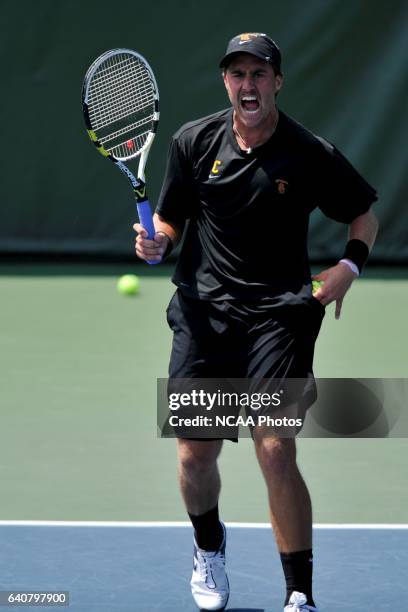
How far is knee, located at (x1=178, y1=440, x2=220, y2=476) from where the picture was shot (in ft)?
13.6

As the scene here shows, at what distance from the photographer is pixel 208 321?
4.14 meters

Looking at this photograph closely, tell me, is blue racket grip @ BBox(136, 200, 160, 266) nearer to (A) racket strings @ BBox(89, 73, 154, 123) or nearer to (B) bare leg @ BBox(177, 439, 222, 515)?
(B) bare leg @ BBox(177, 439, 222, 515)

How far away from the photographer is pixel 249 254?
4.07 m

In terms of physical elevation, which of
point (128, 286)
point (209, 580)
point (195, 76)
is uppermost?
point (195, 76)

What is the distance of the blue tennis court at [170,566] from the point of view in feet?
13.7

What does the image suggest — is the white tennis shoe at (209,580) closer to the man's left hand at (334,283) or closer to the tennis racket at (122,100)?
the man's left hand at (334,283)

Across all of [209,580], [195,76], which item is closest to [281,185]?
[209,580]

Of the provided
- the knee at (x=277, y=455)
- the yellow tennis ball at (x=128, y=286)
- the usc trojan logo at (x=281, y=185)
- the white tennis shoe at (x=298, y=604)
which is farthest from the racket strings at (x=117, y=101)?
the yellow tennis ball at (x=128, y=286)

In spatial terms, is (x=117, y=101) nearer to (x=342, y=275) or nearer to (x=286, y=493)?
(x=342, y=275)

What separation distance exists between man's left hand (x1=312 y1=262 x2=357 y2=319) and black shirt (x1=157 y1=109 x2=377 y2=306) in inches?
1.8

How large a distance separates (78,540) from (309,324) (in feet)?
4.18

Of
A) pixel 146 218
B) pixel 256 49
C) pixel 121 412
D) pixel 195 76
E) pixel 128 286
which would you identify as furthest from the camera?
pixel 195 76

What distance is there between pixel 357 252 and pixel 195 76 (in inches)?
247

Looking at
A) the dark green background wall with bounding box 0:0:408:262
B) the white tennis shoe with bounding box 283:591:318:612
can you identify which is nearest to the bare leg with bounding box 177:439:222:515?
the white tennis shoe with bounding box 283:591:318:612
